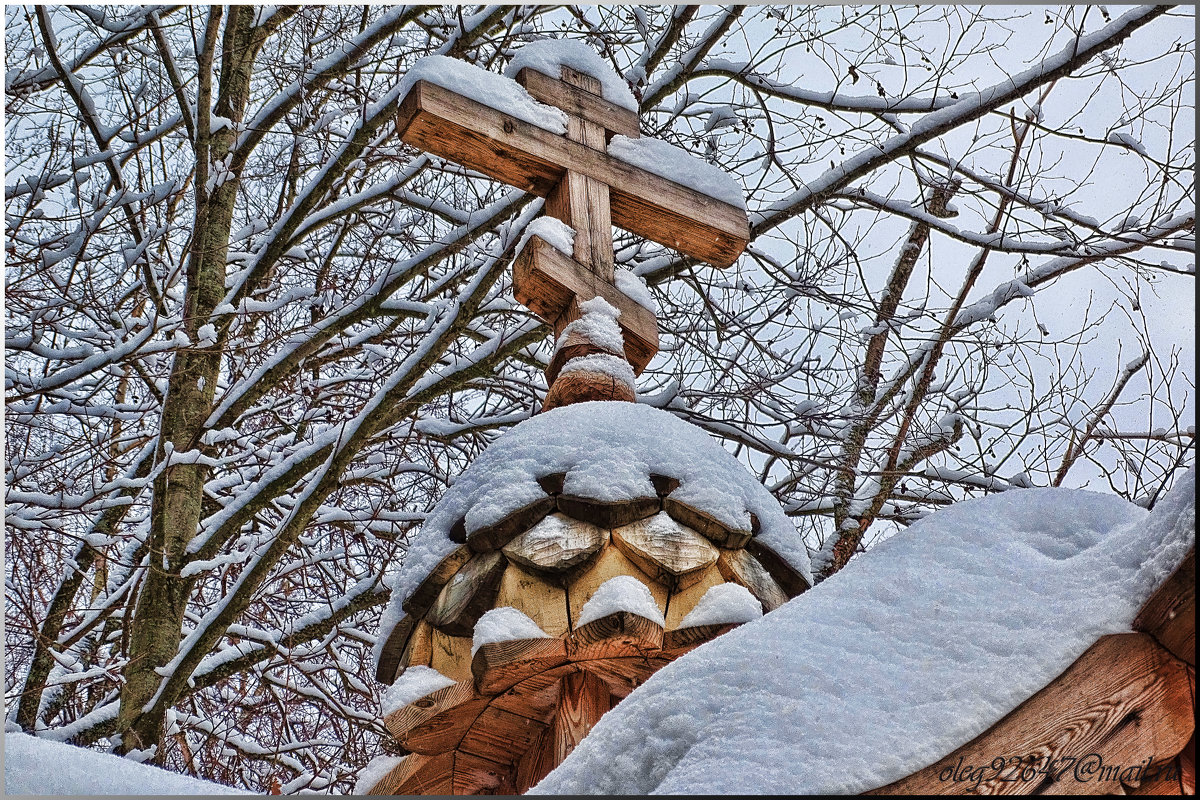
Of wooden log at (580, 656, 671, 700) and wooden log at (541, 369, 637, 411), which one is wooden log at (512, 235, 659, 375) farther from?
wooden log at (580, 656, 671, 700)

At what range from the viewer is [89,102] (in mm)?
4172

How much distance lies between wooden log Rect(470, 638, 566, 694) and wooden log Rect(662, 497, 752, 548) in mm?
306

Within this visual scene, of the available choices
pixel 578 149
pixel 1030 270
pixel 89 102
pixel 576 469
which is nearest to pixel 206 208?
pixel 89 102

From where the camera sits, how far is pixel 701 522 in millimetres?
1796

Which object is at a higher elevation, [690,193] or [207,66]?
[207,66]

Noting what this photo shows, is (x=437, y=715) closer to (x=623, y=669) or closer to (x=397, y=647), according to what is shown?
(x=397, y=647)

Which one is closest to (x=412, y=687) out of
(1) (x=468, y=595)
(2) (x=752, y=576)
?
(1) (x=468, y=595)

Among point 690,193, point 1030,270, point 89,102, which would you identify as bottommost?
point 690,193

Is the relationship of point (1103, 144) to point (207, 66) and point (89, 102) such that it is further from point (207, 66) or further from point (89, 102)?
point (89, 102)

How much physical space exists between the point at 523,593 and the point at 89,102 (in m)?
3.51

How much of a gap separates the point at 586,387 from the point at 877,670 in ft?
3.56

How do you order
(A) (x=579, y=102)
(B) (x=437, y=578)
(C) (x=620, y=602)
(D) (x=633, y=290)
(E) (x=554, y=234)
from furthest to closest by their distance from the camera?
1. (A) (x=579, y=102)
2. (D) (x=633, y=290)
3. (E) (x=554, y=234)
4. (B) (x=437, y=578)
5. (C) (x=620, y=602)

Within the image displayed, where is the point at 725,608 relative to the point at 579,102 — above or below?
below

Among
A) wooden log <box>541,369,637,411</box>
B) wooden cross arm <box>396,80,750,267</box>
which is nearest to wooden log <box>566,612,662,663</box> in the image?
wooden log <box>541,369,637,411</box>
